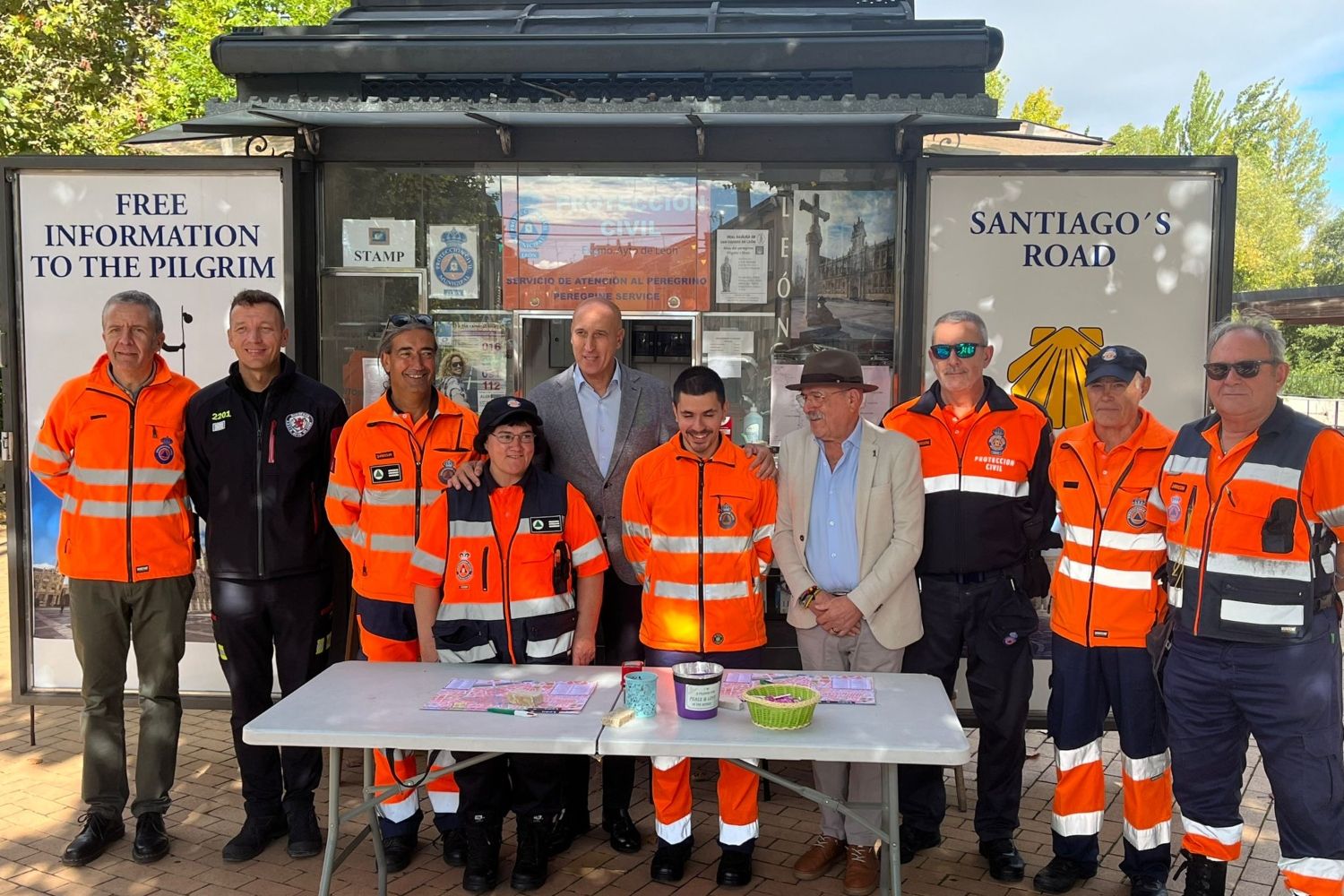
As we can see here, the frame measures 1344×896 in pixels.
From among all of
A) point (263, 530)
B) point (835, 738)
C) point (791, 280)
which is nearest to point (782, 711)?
point (835, 738)

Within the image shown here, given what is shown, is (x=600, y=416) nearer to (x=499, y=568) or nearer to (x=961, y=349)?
(x=499, y=568)

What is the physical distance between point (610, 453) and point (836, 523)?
1.00 m

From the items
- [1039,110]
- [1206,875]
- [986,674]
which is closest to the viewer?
[1206,875]

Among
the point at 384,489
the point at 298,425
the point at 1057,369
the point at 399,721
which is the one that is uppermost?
the point at 1057,369

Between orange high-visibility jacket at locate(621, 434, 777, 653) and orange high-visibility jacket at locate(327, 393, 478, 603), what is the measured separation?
79 centimetres

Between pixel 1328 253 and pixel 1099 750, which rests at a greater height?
pixel 1328 253

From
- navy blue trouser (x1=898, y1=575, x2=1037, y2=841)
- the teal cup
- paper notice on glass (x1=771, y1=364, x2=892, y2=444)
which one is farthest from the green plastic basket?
paper notice on glass (x1=771, y1=364, x2=892, y2=444)

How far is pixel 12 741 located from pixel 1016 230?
5.65 m

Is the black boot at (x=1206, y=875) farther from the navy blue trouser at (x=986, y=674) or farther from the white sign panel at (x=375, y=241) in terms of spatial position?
the white sign panel at (x=375, y=241)

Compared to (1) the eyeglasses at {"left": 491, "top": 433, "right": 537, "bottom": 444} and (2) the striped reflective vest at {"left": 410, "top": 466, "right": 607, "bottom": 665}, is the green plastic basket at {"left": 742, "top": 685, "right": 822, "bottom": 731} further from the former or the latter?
(1) the eyeglasses at {"left": 491, "top": 433, "right": 537, "bottom": 444}

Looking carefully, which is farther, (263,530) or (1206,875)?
(263,530)

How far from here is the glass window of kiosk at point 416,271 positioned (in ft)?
17.8

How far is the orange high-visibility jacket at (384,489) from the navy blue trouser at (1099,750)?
2388mm

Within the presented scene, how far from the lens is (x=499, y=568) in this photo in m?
3.67
